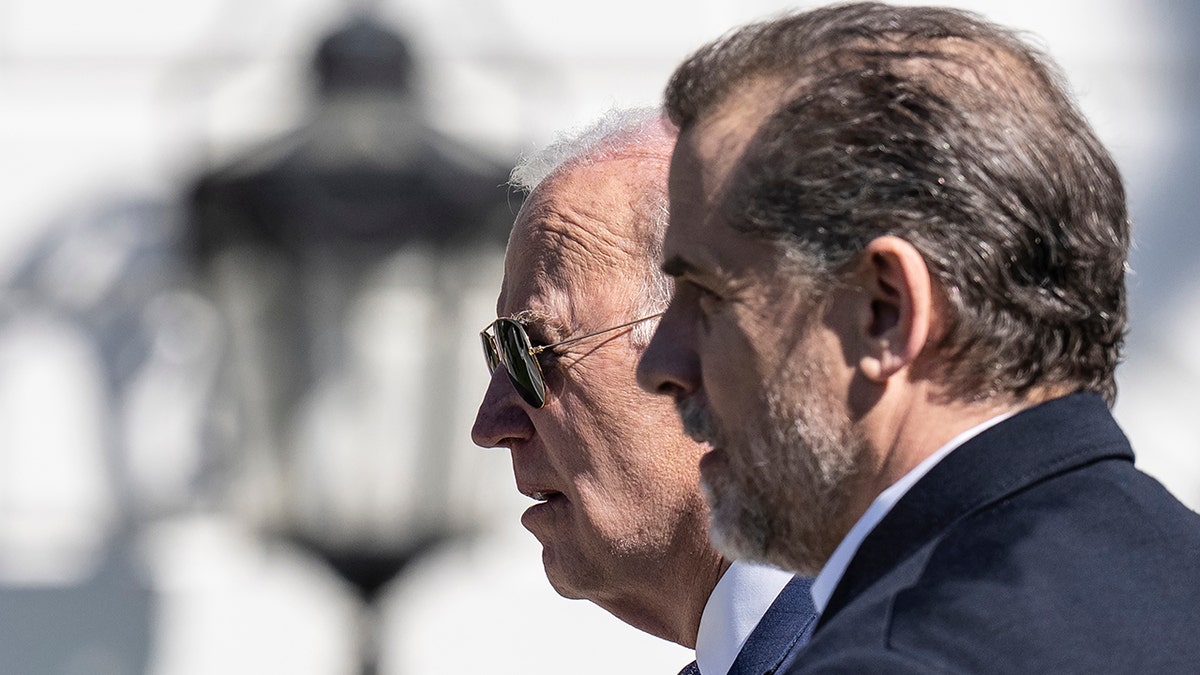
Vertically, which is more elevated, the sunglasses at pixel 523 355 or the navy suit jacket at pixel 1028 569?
the sunglasses at pixel 523 355

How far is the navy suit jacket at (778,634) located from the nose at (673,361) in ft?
1.56

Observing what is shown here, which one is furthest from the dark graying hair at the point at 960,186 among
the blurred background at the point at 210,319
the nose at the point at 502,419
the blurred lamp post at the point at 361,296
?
the blurred background at the point at 210,319

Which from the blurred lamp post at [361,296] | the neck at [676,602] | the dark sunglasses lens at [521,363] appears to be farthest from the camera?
the blurred lamp post at [361,296]

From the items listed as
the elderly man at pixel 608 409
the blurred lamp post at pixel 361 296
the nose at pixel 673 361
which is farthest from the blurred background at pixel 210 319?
the nose at pixel 673 361

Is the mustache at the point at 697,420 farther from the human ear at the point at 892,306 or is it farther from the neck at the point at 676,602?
the neck at the point at 676,602

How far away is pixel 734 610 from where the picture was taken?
1.60 meters

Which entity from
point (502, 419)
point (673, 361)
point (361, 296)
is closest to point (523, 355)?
point (502, 419)

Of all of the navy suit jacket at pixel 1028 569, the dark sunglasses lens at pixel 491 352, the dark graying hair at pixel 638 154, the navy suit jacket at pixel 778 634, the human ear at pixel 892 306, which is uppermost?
the dark graying hair at pixel 638 154

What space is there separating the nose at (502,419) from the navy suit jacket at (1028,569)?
0.90 metres

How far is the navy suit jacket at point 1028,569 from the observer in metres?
0.86

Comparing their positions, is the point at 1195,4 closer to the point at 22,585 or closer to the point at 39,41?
the point at 39,41

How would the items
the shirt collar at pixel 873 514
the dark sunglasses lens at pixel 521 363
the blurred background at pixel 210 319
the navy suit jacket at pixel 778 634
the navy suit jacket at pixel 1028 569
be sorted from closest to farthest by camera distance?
the navy suit jacket at pixel 1028 569 → the shirt collar at pixel 873 514 → the navy suit jacket at pixel 778 634 → the dark sunglasses lens at pixel 521 363 → the blurred background at pixel 210 319

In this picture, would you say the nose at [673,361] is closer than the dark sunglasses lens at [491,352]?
Yes

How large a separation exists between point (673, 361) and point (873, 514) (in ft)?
0.74
